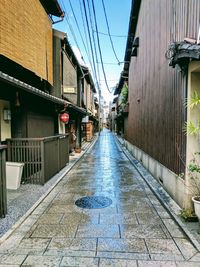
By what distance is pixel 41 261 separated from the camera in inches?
141

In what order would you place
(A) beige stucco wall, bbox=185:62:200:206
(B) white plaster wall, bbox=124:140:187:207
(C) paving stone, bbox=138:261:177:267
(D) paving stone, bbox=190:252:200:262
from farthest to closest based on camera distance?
(B) white plaster wall, bbox=124:140:187:207, (A) beige stucco wall, bbox=185:62:200:206, (D) paving stone, bbox=190:252:200:262, (C) paving stone, bbox=138:261:177:267

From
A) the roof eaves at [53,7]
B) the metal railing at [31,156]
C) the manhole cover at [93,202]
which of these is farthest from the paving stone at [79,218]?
the roof eaves at [53,7]

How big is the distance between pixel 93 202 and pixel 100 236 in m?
2.02

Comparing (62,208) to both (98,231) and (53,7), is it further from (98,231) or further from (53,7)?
(53,7)

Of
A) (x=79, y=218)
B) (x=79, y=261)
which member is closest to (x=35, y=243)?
(x=79, y=261)

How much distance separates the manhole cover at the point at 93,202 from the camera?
19.9ft

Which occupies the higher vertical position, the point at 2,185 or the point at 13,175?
the point at 2,185

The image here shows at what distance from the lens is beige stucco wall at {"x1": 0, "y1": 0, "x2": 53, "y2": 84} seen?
6.64m

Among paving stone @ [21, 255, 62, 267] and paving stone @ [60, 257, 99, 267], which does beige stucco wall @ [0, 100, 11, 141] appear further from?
paving stone @ [60, 257, 99, 267]

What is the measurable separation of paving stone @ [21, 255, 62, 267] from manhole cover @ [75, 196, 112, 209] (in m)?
2.37

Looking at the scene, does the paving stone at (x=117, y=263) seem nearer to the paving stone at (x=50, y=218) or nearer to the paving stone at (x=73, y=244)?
the paving stone at (x=73, y=244)

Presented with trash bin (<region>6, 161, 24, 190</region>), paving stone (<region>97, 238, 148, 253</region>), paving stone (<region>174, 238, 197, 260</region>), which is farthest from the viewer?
trash bin (<region>6, 161, 24, 190</region>)

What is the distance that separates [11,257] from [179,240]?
280 centimetres

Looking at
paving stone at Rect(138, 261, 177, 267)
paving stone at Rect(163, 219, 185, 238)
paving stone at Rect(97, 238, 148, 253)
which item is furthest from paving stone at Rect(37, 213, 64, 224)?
paving stone at Rect(163, 219, 185, 238)
